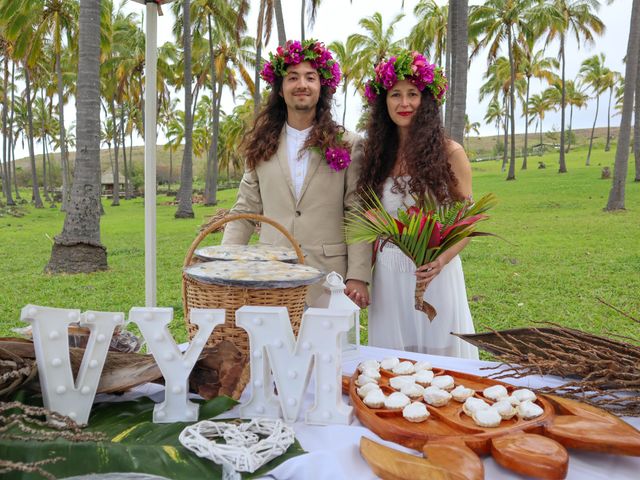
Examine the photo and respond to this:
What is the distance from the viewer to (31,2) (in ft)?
52.9

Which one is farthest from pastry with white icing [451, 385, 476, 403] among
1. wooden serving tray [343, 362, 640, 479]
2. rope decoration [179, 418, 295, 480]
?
rope decoration [179, 418, 295, 480]

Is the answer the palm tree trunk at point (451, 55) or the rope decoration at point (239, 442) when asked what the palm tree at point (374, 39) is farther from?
the rope decoration at point (239, 442)

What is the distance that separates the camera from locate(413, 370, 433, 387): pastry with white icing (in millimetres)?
1494

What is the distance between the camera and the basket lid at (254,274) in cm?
154

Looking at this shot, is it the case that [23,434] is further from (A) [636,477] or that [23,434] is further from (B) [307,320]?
(A) [636,477]

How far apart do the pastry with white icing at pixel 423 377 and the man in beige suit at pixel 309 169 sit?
Answer: 0.99m

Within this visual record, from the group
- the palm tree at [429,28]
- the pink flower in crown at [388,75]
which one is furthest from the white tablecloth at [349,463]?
the palm tree at [429,28]

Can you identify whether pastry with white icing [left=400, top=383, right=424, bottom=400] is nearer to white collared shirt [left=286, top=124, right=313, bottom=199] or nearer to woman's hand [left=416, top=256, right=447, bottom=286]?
woman's hand [left=416, top=256, right=447, bottom=286]

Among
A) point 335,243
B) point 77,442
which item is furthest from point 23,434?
point 335,243

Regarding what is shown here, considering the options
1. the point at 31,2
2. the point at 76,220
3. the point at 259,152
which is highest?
the point at 31,2

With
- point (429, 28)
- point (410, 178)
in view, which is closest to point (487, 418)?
point (410, 178)

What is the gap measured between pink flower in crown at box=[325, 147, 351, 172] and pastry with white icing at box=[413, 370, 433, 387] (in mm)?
1290

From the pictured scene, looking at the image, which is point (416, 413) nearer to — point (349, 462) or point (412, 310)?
point (349, 462)

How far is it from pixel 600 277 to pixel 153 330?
7.83m
